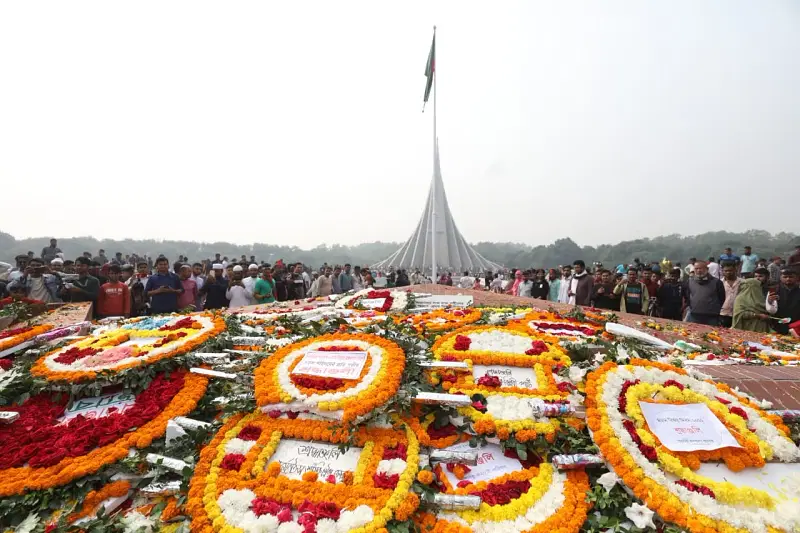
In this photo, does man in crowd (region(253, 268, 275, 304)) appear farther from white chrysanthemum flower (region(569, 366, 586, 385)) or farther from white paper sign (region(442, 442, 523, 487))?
white chrysanthemum flower (region(569, 366, 586, 385))

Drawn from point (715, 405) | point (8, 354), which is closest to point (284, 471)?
point (715, 405)

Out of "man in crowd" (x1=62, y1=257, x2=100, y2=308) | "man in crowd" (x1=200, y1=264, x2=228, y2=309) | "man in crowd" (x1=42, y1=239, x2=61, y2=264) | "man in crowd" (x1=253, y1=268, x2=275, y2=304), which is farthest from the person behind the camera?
"man in crowd" (x1=42, y1=239, x2=61, y2=264)

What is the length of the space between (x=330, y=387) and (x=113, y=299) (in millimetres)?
5838

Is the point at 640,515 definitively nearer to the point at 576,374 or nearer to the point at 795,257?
the point at 576,374

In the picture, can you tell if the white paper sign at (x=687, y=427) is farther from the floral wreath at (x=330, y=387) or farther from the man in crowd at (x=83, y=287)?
the man in crowd at (x=83, y=287)

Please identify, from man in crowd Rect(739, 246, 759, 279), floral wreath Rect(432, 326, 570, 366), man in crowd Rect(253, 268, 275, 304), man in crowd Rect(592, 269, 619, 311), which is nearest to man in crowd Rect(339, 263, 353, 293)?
man in crowd Rect(253, 268, 275, 304)

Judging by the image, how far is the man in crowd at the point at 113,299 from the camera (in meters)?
6.91

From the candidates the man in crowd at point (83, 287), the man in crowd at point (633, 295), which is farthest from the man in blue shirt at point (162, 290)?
the man in crowd at point (633, 295)

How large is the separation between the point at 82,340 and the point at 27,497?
2624 millimetres

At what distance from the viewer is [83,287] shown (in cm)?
682

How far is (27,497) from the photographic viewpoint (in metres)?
2.48

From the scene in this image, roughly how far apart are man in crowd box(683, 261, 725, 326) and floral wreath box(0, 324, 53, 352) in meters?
9.17

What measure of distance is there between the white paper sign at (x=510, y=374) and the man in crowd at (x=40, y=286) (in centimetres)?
775

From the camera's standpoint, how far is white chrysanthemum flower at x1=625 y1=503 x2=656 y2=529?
2117 mm
